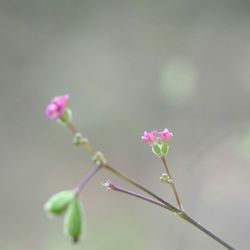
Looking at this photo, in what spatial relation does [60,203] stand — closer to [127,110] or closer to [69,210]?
→ [69,210]

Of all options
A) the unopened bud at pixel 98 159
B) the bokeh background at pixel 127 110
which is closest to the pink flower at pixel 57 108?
the unopened bud at pixel 98 159

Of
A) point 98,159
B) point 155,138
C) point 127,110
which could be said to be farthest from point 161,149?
point 127,110

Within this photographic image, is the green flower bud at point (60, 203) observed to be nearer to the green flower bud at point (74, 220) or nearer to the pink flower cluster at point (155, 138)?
the green flower bud at point (74, 220)

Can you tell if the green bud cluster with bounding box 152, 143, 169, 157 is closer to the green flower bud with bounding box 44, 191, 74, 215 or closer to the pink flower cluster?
the pink flower cluster

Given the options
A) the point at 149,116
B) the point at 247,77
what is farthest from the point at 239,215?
the point at 247,77

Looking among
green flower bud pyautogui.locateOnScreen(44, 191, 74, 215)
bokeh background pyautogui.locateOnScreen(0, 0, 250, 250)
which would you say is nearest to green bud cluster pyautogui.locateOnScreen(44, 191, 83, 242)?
green flower bud pyautogui.locateOnScreen(44, 191, 74, 215)

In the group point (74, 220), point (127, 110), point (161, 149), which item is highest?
point (127, 110)

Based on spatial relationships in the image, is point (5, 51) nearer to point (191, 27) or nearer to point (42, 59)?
point (42, 59)
